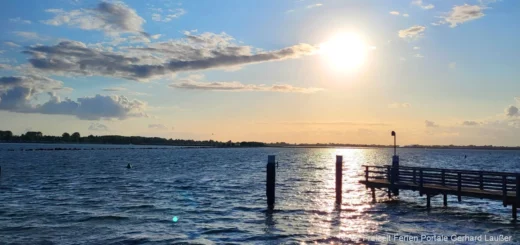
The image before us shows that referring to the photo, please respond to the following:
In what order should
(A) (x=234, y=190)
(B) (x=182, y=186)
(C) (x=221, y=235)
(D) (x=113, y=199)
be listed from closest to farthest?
(C) (x=221, y=235) < (D) (x=113, y=199) < (A) (x=234, y=190) < (B) (x=182, y=186)

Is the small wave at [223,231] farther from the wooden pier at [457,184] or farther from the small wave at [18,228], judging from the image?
the wooden pier at [457,184]

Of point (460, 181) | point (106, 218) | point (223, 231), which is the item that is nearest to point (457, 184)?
point (460, 181)

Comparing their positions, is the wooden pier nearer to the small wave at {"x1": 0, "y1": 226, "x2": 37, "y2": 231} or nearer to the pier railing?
the pier railing

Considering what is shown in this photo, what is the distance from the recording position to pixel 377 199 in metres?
33.8

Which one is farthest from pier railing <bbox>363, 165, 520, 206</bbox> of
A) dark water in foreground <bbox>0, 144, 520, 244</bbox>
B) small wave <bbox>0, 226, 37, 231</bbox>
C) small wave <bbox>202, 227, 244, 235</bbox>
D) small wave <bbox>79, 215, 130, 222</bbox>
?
small wave <bbox>0, 226, 37, 231</bbox>

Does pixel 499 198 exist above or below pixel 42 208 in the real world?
above

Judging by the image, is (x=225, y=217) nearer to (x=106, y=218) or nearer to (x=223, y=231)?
(x=223, y=231)

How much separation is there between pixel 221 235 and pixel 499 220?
14916 millimetres

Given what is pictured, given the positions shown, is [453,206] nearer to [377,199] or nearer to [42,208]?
[377,199]

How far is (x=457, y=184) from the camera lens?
27.0m

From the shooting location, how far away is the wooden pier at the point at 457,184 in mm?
23766

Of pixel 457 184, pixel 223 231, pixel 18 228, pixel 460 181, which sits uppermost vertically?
pixel 460 181

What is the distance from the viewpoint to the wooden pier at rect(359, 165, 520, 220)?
78.0 feet

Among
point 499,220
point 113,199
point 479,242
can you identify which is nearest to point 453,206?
point 499,220
